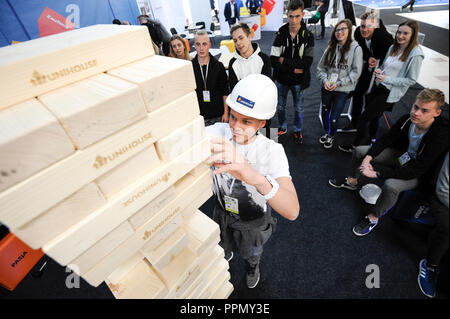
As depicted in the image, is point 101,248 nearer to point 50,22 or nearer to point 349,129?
point 349,129

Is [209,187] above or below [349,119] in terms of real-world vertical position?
above

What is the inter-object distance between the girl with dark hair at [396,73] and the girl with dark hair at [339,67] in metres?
0.41

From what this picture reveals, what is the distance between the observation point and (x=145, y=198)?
0.96 m

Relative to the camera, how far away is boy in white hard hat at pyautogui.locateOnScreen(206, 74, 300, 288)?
120 cm

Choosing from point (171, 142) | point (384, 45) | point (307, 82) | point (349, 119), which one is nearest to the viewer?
point (171, 142)

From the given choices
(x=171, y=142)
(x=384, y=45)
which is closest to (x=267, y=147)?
(x=171, y=142)

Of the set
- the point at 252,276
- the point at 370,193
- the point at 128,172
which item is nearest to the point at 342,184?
the point at 370,193

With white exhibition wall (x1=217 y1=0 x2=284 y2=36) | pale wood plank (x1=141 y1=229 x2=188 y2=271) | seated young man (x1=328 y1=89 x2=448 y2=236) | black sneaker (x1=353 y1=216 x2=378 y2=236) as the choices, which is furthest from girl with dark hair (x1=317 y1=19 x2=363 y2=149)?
white exhibition wall (x1=217 y1=0 x2=284 y2=36)

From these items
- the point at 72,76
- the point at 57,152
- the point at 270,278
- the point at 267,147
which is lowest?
the point at 270,278

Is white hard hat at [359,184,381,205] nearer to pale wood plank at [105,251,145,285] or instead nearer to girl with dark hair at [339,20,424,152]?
girl with dark hair at [339,20,424,152]

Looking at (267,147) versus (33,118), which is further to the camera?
(267,147)

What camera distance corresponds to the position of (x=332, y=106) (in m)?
3.88
